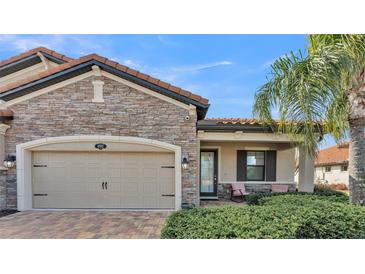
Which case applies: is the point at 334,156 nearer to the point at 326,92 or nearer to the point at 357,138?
the point at 357,138

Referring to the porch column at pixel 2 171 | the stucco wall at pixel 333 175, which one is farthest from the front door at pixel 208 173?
the stucco wall at pixel 333 175

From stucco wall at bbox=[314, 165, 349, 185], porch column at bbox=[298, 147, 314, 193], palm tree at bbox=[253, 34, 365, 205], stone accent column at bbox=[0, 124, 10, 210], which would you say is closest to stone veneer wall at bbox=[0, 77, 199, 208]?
stone accent column at bbox=[0, 124, 10, 210]

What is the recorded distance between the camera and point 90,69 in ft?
25.8

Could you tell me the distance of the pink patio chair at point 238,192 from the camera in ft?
35.3

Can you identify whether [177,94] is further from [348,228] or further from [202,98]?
[348,228]

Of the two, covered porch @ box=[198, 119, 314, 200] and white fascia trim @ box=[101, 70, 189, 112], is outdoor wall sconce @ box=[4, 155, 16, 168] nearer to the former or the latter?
white fascia trim @ box=[101, 70, 189, 112]

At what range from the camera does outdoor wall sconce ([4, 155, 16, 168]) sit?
7.86 metres

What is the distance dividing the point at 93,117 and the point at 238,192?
298 inches

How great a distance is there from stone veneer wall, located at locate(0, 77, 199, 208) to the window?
15.6 feet

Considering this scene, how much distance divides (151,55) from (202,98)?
2.30 metres

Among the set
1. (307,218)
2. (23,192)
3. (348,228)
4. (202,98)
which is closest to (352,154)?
(348,228)

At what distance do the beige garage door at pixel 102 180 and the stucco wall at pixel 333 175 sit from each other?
699 inches

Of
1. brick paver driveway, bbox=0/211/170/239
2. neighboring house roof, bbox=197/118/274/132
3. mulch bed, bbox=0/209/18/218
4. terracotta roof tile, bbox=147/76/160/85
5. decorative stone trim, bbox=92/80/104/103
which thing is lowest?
brick paver driveway, bbox=0/211/170/239

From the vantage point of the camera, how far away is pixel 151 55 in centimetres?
722
